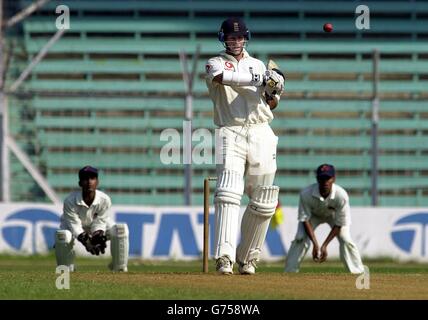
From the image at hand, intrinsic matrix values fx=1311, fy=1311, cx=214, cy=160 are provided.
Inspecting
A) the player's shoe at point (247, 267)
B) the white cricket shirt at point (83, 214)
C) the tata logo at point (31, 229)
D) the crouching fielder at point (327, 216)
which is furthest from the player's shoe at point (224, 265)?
the tata logo at point (31, 229)

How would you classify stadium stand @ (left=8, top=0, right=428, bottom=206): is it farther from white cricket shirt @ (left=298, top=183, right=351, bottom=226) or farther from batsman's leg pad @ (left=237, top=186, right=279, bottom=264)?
batsman's leg pad @ (left=237, top=186, right=279, bottom=264)

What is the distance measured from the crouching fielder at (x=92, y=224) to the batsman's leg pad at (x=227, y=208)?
3.68 m

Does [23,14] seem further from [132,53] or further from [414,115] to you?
[414,115]

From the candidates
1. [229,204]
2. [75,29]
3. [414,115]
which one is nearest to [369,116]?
[414,115]

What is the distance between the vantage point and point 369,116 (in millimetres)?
23734

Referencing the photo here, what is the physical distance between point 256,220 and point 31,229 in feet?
33.0

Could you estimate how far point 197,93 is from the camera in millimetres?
22953

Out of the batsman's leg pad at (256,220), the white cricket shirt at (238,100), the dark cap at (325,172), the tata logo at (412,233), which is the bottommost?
the tata logo at (412,233)

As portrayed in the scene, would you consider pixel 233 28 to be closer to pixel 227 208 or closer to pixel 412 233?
pixel 227 208

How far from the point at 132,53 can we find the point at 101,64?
722 millimetres

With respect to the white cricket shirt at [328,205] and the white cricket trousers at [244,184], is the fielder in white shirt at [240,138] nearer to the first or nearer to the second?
the white cricket trousers at [244,184]

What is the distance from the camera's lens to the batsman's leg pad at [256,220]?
1156cm

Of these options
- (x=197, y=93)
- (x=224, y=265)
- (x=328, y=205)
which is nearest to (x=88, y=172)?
(x=328, y=205)

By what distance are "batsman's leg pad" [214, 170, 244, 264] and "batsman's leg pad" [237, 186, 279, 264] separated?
0.93 ft
